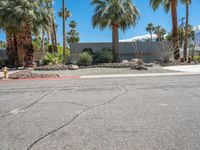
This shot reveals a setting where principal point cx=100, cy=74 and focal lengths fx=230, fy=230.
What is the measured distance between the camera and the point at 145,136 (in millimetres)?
4410

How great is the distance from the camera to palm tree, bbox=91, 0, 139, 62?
27.0 metres

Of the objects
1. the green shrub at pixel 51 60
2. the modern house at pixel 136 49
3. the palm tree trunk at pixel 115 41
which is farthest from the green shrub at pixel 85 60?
the modern house at pixel 136 49

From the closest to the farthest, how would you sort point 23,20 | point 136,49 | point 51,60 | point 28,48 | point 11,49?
point 23,20
point 51,60
point 28,48
point 11,49
point 136,49

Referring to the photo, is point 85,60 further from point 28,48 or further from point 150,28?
point 150,28

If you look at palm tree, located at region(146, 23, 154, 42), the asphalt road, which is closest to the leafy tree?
palm tree, located at region(146, 23, 154, 42)

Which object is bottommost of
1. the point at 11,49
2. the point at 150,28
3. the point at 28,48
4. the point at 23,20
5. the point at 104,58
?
the point at 104,58

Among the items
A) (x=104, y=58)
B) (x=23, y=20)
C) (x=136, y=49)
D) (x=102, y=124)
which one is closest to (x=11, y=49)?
(x=23, y=20)

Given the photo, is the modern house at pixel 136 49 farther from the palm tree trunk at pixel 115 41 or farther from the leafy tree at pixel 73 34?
the leafy tree at pixel 73 34

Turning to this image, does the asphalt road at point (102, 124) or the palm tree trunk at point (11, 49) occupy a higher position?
the palm tree trunk at point (11, 49)

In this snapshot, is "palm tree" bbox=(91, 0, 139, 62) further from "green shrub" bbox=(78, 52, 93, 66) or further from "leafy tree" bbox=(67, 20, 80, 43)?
"leafy tree" bbox=(67, 20, 80, 43)

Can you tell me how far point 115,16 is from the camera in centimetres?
2702

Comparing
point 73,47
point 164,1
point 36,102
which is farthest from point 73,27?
point 36,102

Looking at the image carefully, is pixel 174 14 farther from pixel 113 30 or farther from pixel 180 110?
pixel 180 110

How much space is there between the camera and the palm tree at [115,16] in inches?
1063
